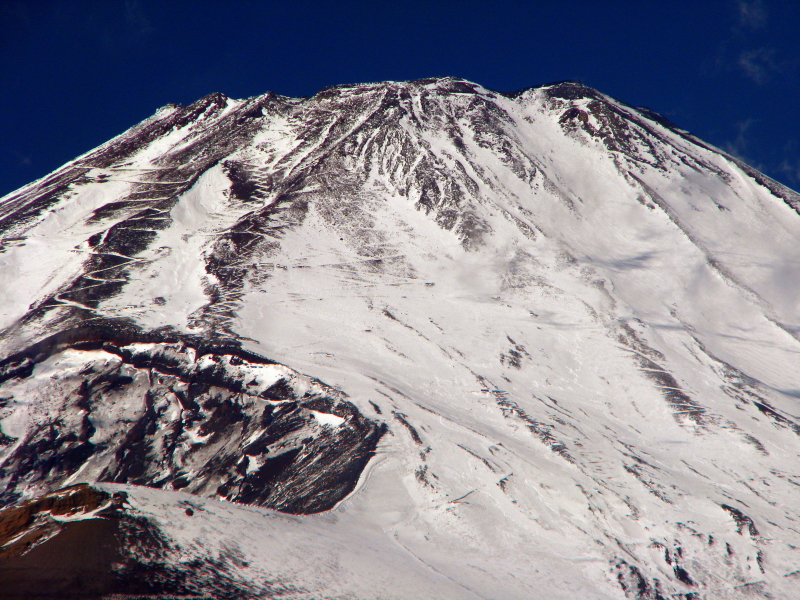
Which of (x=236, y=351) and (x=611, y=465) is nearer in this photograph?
(x=611, y=465)

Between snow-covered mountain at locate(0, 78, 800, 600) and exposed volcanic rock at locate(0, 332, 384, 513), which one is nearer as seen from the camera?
snow-covered mountain at locate(0, 78, 800, 600)

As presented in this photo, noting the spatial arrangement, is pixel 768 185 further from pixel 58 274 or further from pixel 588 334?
pixel 58 274

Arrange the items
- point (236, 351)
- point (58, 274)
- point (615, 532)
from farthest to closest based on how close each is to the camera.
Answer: point (58, 274) → point (236, 351) → point (615, 532)

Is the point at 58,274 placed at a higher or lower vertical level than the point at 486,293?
lower

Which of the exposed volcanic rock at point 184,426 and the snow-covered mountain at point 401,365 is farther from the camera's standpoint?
the exposed volcanic rock at point 184,426

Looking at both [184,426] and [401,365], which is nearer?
[184,426]

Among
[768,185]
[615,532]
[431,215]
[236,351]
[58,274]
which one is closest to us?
[615,532]

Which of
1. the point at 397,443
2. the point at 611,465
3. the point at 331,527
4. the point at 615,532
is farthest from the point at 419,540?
the point at 611,465

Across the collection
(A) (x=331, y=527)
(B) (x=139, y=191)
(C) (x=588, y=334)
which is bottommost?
(A) (x=331, y=527)
